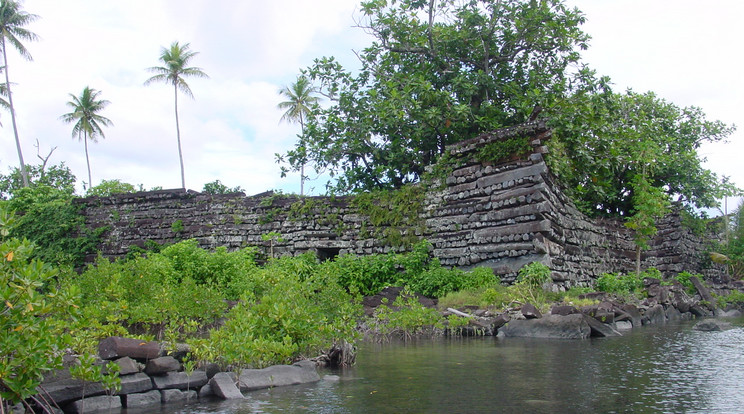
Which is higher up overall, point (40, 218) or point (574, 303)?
point (40, 218)

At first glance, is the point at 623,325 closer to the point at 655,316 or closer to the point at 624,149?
the point at 655,316

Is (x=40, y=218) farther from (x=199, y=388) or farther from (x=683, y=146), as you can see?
(x=683, y=146)

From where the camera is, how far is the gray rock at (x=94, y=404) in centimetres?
448

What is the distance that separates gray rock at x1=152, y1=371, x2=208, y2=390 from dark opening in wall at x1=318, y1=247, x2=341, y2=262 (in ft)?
35.0

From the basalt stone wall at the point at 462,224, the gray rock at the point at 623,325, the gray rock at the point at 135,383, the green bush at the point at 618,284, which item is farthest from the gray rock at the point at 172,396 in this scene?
the green bush at the point at 618,284

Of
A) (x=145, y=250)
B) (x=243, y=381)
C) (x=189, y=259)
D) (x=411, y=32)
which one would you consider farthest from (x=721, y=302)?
(x=145, y=250)

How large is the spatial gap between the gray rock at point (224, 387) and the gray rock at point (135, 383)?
1.76 feet

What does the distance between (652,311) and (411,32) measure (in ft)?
34.9

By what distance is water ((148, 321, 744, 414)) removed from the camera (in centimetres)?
453

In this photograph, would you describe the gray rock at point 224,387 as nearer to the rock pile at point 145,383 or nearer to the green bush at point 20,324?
the rock pile at point 145,383

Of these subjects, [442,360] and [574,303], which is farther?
[574,303]

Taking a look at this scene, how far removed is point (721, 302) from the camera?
53.6 ft

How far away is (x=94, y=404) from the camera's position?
15.0ft

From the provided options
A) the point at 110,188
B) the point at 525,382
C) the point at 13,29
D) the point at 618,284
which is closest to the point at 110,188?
the point at 110,188
